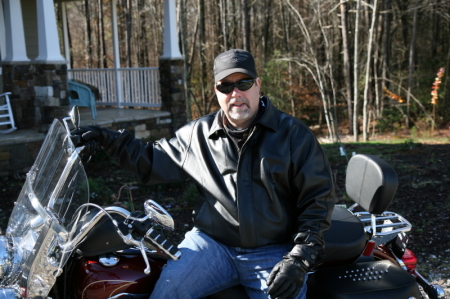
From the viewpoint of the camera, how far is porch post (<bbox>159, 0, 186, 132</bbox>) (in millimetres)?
10453

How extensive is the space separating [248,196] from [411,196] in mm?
4187

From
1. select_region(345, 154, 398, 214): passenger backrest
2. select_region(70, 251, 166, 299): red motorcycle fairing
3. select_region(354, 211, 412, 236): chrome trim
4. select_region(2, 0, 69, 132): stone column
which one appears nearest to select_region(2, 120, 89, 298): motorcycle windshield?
select_region(70, 251, 166, 299): red motorcycle fairing

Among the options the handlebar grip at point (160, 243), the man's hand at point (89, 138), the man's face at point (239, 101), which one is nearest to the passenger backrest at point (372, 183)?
the man's face at point (239, 101)

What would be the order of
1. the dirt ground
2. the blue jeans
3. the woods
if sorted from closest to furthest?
the blue jeans < the dirt ground < the woods

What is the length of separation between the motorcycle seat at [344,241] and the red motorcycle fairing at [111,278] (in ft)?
2.78

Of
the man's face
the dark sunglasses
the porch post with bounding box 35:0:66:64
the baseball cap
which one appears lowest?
the man's face

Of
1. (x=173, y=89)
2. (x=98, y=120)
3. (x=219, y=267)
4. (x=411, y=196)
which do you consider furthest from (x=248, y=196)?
(x=173, y=89)

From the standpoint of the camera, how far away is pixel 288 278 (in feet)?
6.29

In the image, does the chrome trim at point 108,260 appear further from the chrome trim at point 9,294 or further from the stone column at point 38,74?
the stone column at point 38,74

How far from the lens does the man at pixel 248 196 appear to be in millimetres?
2107

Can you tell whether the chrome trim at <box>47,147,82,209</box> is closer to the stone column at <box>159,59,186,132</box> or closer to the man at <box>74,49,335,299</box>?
the man at <box>74,49,335,299</box>

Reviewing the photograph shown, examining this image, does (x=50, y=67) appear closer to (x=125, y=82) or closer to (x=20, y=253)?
(x=125, y=82)

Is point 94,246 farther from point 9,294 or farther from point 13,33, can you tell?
point 13,33

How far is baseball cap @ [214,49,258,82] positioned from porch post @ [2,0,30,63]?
6978 mm
